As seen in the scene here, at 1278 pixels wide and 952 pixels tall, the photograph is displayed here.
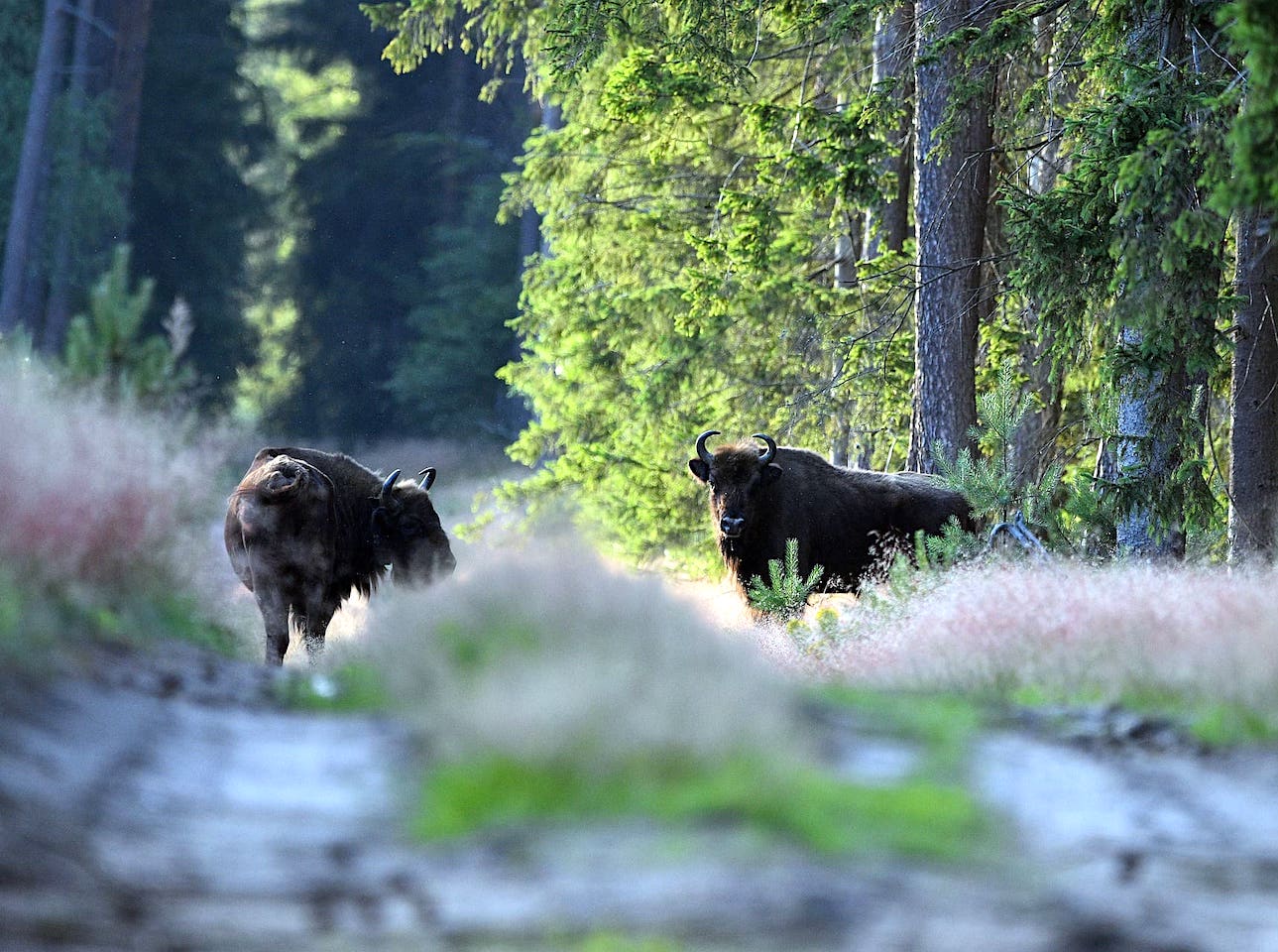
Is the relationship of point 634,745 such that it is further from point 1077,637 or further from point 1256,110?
point 1256,110

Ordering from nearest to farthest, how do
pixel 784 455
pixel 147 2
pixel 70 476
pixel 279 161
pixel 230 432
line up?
1. pixel 70 476
2. pixel 230 432
3. pixel 784 455
4. pixel 147 2
5. pixel 279 161

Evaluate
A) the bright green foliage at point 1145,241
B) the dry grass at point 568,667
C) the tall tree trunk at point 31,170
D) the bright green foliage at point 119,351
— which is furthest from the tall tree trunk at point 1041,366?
the tall tree trunk at point 31,170

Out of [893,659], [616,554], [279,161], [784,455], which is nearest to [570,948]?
[893,659]

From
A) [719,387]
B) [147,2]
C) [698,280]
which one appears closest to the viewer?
[698,280]

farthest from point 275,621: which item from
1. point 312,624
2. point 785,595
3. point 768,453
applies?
point 768,453

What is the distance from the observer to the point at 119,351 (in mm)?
8266

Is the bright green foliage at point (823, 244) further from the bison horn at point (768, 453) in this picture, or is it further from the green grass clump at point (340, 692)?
the green grass clump at point (340, 692)

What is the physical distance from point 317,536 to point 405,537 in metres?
1.13

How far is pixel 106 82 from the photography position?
35500 mm

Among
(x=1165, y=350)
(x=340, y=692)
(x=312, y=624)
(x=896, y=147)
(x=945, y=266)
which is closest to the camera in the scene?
(x=340, y=692)

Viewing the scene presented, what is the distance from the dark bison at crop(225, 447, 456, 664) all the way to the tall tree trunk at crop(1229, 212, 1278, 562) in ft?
21.8

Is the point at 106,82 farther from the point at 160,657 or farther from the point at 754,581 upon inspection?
the point at 160,657

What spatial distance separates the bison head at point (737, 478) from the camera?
13.8 m

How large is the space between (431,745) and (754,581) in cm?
705
